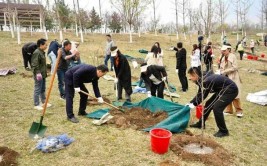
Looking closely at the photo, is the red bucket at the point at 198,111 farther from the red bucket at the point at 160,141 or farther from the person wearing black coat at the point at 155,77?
the red bucket at the point at 160,141

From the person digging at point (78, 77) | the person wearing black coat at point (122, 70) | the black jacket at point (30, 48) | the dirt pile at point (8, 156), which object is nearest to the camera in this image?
the dirt pile at point (8, 156)

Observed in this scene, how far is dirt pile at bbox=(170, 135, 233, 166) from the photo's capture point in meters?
4.11

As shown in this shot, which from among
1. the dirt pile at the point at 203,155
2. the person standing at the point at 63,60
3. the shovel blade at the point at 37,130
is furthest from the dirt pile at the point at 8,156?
the person standing at the point at 63,60

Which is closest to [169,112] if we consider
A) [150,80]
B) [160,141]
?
[150,80]

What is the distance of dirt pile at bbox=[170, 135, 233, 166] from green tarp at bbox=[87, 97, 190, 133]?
0.94 ft

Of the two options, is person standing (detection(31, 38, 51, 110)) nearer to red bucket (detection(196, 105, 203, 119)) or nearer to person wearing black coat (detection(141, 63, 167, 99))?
person wearing black coat (detection(141, 63, 167, 99))

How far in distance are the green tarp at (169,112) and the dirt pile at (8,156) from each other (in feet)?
6.88

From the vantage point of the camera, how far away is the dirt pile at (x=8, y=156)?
3.86m

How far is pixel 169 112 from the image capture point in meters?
5.87

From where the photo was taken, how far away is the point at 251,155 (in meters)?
4.57

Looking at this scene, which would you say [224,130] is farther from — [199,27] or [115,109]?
[199,27]

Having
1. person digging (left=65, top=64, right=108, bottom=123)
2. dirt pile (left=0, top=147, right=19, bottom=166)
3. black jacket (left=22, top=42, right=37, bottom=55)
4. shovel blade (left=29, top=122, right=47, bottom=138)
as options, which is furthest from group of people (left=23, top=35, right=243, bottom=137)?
black jacket (left=22, top=42, right=37, bottom=55)

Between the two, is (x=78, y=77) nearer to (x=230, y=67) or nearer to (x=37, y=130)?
(x=37, y=130)

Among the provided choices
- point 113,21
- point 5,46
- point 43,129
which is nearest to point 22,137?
point 43,129
